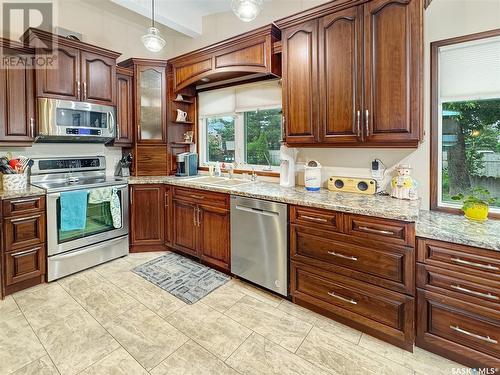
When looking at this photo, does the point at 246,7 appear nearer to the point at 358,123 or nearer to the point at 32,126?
the point at 358,123

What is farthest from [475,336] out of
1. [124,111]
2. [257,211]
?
[124,111]

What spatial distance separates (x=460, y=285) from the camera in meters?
1.61

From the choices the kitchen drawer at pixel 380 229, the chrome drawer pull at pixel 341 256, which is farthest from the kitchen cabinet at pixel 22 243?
the kitchen drawer at pixel 380 229

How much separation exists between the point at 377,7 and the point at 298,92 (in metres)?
0.83

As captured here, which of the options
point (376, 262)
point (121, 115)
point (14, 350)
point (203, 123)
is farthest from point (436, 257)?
point (121, 115)

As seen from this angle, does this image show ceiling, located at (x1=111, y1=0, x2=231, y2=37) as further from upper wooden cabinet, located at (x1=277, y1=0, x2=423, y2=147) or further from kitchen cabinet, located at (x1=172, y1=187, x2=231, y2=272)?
kitchen cabinet, located at (x1=172, y1=187, x2=231, y2=272)

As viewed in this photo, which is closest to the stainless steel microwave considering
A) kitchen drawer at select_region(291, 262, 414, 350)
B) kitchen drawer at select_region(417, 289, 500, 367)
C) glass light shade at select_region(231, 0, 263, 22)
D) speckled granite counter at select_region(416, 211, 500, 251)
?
glass light shade at select_region(231, 0, 263, 22)

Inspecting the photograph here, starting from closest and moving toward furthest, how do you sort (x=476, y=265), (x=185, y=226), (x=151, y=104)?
(x=476, y=265), (x=185, y=226), (x=151, y=104)

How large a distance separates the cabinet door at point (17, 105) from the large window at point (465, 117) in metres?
3.76

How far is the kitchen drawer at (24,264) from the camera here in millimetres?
2457

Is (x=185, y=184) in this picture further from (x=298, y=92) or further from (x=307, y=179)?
(x=298, y=92)

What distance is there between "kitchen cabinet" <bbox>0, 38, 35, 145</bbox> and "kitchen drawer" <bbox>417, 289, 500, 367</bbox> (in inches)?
148

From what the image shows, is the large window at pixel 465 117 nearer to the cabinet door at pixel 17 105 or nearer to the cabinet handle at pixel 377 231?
the cabinet handle at pixel 377 231

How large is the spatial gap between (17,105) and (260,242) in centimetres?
277
